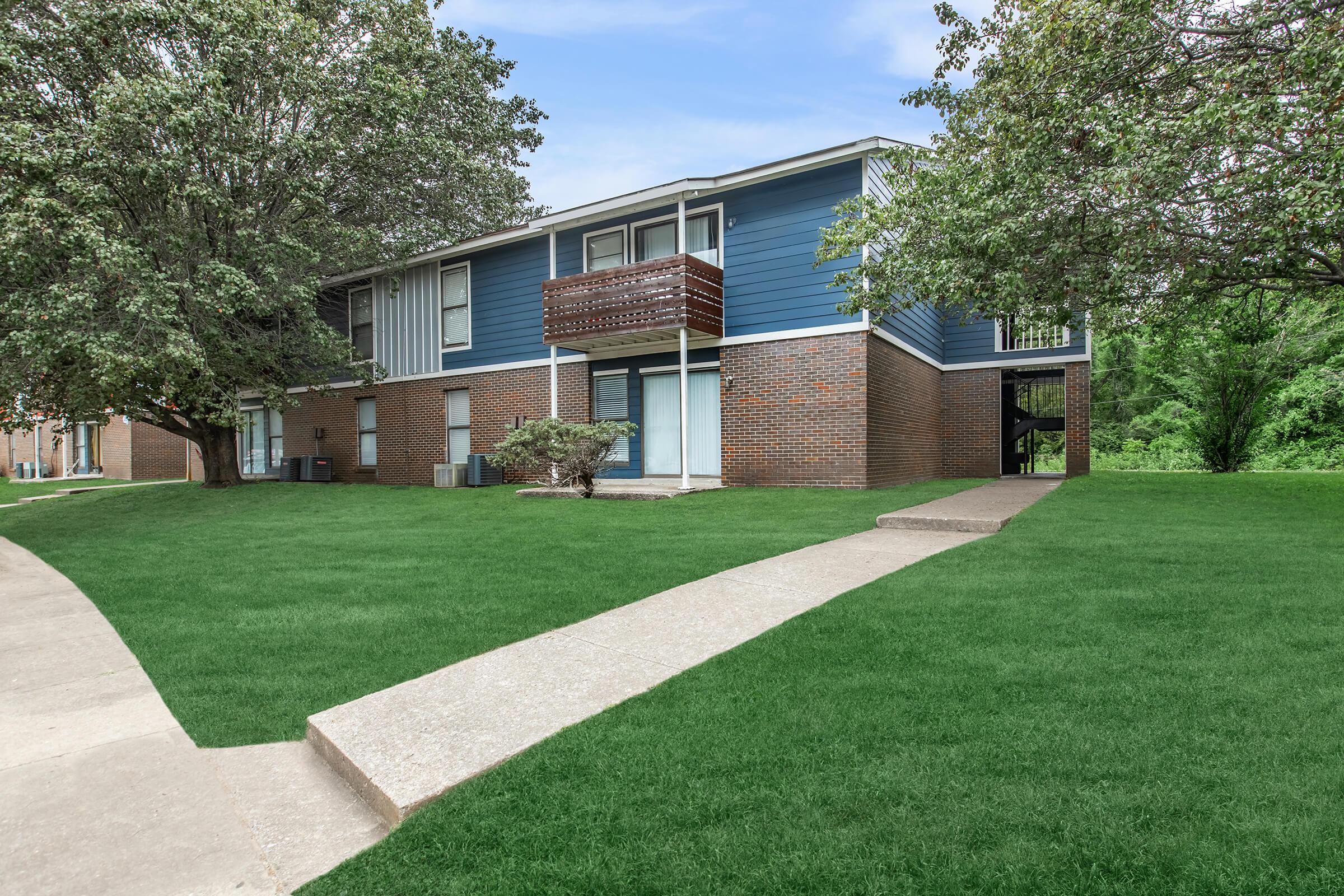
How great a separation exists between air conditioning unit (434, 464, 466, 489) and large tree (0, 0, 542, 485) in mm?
3055

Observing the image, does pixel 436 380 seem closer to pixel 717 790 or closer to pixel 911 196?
pixel 911 196

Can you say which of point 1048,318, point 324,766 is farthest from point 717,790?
point 1048,318

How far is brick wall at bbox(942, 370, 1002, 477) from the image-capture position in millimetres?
16781

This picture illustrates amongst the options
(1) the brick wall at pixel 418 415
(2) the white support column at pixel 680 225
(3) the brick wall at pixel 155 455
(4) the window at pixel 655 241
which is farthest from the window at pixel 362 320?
(3) the brick wall at pixel 155 455

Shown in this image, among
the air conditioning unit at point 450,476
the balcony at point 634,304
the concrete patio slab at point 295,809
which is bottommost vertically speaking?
the concrete patio slab at point 295,809

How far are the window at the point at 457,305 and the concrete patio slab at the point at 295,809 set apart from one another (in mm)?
14497

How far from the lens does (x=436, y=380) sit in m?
16.8

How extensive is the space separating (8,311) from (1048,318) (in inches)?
564

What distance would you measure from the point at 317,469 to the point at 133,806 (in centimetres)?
1789

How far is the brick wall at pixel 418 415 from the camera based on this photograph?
49.5 ft

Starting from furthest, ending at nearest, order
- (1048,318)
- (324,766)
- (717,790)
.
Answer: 1. (1048,318)
2. (324,766)
3. (717,790)

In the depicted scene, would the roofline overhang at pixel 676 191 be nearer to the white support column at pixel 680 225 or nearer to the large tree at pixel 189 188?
the white support column at pixel 680 225

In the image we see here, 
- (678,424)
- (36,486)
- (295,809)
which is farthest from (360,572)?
(36,486)

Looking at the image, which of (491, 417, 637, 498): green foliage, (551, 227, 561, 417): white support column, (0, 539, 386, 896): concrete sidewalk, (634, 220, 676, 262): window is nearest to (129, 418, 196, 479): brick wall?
(551, 227, 561, 417): white support column
